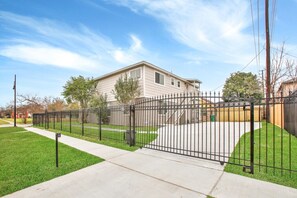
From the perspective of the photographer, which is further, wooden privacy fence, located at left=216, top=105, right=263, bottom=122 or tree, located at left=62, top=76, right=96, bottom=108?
tree, located at left=62, top=76, right=96, bottom=108

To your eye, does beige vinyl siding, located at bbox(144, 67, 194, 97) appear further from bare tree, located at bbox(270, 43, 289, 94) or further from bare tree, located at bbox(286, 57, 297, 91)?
bare tree, located at bbox(286, 57, 297, 91)

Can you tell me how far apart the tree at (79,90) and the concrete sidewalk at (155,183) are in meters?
15.8

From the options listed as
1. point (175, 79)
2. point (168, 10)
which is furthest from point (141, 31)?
point (175, 79)

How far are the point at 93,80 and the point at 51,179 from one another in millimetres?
17196

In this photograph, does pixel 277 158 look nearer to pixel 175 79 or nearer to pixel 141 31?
pixel 141 31

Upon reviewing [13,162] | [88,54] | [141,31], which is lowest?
[13,162]

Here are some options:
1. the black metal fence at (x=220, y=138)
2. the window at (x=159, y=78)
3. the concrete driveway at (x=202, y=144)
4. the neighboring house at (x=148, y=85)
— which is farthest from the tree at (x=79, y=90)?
the concrete driveway at (x=202, y=144)

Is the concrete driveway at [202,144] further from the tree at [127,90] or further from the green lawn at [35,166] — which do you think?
the tree at [127,90]

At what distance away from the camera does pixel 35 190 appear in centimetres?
329

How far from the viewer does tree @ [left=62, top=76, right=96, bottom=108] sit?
19.1 metres

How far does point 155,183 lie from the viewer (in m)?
3.47

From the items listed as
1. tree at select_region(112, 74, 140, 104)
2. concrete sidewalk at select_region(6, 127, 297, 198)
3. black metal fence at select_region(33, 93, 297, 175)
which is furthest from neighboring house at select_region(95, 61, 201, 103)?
concrete sidewalk at select_region(6, 127, 297, 198)

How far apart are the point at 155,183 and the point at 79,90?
17.6 m

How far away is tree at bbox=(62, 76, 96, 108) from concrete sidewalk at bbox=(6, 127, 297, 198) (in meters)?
15.8
